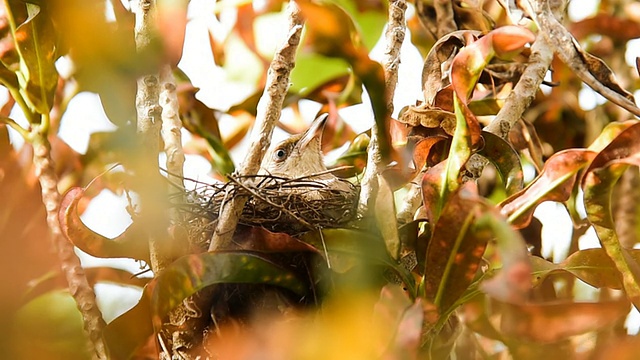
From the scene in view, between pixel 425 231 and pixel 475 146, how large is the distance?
180 mm

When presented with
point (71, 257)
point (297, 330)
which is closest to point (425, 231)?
point (297, 330)

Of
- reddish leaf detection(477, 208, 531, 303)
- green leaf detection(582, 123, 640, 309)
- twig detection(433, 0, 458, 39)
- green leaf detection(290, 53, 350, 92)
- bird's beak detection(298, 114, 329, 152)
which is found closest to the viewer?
reddish leaf detection(477, 208, 531, 303)

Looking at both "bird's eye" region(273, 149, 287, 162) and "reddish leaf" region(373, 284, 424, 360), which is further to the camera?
"bird's eye" region(273, 149, 287, 162)

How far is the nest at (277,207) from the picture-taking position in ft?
6.30

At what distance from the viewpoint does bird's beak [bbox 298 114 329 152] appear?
283 centimetres

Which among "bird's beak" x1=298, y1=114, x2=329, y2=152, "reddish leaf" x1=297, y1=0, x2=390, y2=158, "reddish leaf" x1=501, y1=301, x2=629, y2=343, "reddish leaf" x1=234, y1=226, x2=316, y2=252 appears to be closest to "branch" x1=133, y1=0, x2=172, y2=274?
"reddish leaf" x1=234, y1=226, x2=316, y2=252

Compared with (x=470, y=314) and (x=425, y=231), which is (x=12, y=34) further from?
(x=470, y=314)

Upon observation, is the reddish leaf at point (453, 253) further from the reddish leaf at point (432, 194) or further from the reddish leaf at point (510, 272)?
the reddish leaf at point (510, 272)

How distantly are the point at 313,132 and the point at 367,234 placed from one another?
1511 millimetres

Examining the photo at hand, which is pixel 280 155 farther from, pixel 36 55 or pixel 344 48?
pixel 344 48

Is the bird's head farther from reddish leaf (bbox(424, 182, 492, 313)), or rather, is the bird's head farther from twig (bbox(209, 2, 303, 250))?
reddish leaf (bbox(424, 182, 492, 313))

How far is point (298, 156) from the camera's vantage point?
3.08 meters

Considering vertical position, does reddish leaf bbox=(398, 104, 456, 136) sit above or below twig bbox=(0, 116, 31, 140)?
below

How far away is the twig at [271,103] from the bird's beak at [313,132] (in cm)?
106
